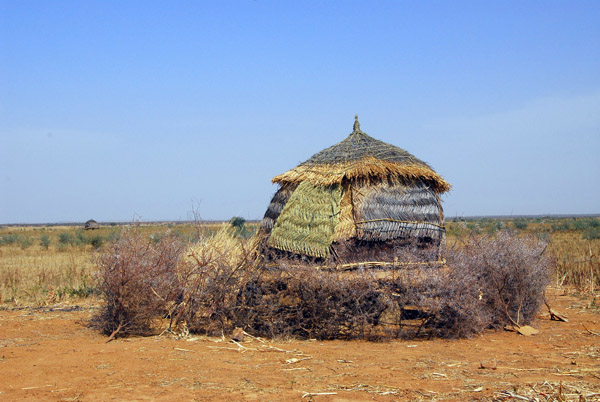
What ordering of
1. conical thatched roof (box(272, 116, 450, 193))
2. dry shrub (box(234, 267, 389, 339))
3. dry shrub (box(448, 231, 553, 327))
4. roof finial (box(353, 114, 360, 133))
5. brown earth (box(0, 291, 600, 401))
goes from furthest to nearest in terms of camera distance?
roof finial (box(353, 114, 360, 133)) < conical thatched roof (box(272, 116, 450, 193)) < dry shrub (box(448, 231, 553, 327)) < dry shrub (box(234, 267, 389, 339)) < brown earth (box(0, 291, 600, 401))

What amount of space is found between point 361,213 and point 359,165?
34.2 inches

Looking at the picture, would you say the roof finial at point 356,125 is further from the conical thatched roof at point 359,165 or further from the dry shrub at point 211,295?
the dry shrub at point 211,295

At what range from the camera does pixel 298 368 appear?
21.2ft

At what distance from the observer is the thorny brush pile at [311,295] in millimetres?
7941

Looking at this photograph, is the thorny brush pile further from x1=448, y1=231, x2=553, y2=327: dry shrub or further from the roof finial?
the roof finial

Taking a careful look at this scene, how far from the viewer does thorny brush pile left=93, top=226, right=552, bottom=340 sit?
794 cm

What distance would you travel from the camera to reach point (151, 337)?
8289 mm

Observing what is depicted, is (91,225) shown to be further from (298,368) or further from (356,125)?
(298,368)

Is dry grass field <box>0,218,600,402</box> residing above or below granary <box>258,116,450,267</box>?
below

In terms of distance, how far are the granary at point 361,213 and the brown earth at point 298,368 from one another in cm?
155

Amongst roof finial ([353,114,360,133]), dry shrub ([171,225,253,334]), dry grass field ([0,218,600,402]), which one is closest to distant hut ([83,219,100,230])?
dry grass field ([0,218,600,402])

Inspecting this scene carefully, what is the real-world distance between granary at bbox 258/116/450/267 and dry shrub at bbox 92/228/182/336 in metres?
1.80

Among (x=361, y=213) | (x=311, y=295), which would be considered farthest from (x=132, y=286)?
(x=361, y=213)

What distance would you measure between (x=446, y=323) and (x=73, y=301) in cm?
801
